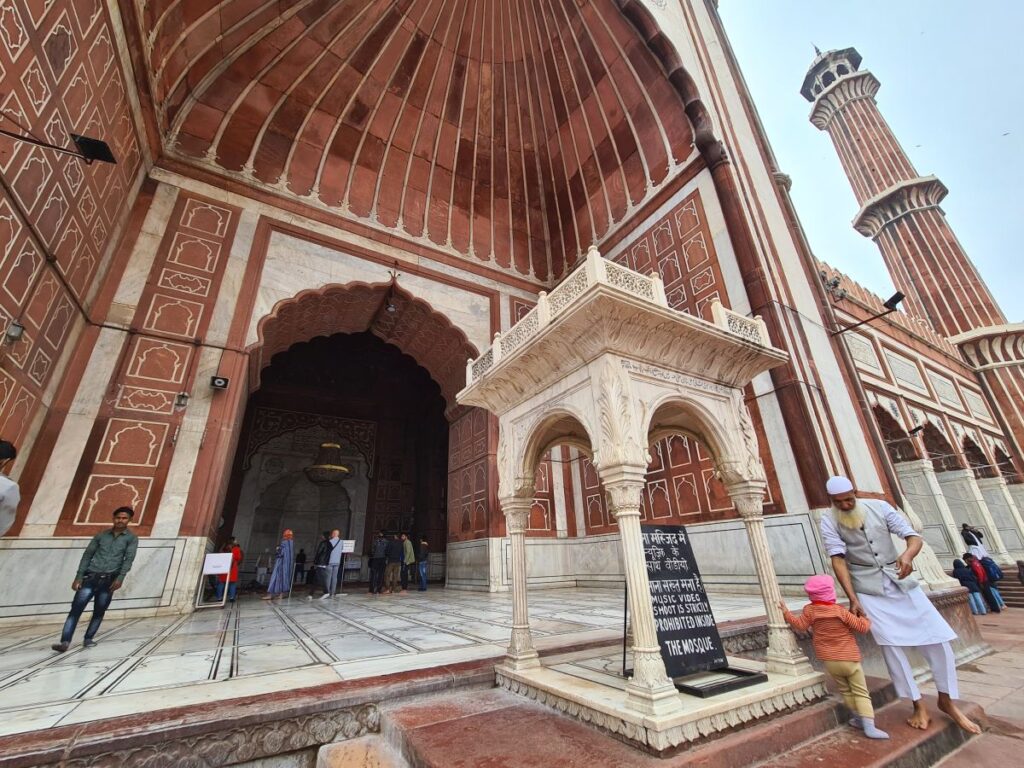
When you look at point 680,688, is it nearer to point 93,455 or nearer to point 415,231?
point 93,455

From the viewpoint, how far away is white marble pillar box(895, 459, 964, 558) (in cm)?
909

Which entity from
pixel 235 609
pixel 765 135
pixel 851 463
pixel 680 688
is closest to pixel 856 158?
pixel 765 135

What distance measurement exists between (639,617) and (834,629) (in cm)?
99

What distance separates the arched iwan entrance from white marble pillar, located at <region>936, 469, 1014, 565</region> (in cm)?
1249

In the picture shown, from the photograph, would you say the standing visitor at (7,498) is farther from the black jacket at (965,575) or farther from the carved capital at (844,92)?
the carved capital at (844,92)

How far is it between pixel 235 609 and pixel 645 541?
5.50m

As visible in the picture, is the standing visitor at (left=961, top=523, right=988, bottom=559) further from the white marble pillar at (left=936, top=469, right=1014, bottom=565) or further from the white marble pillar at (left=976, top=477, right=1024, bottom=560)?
the white marble pillar at (left=976, top=477, right=1024, bottom=560)

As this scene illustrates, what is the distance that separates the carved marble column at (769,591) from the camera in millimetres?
2344

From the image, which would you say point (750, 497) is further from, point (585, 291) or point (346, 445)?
point (346, 445)

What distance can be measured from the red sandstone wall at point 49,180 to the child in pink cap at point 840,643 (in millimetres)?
6500

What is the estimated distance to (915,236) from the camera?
56.7 ft

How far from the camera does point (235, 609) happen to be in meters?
5.50

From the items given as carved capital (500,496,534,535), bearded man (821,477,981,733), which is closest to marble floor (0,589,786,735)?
carved capital (500,496,534,535)

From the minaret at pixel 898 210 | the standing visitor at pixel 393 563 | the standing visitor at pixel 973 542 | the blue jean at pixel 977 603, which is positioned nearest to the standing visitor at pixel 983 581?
the blue jean at pixel 977 603
